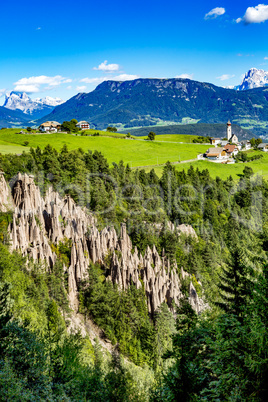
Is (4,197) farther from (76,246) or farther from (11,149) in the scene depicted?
(11,149)

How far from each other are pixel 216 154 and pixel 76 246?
418 feet

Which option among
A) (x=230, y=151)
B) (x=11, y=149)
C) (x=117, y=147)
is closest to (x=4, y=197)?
(x=11, y=149)

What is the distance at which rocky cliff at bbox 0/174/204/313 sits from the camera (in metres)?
49.1

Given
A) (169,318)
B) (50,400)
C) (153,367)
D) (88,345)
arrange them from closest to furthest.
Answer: (50,400), (88,345), (153,367), (169,318)

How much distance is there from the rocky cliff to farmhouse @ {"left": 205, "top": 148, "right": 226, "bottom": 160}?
4372 inches

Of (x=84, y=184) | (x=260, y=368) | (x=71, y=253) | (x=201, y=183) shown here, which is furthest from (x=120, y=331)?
(x=201, y=183)

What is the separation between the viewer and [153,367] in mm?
44094

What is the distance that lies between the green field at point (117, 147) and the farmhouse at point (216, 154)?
741 centimetres

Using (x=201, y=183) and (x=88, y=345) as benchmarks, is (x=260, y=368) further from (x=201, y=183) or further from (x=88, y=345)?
(x=201, y=183)

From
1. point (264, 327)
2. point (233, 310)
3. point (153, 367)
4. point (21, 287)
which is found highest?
point (264, 327)

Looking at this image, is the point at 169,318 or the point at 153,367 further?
the point at 169,318

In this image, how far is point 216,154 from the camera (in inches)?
6412

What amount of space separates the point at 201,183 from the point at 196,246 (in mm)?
42242

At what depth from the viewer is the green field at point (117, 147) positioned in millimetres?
141875
